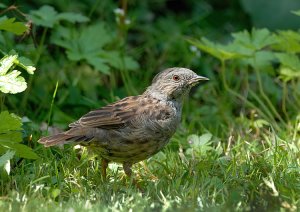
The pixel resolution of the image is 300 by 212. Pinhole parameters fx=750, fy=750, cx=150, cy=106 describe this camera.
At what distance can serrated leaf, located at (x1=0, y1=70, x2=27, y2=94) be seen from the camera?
19.1 ft

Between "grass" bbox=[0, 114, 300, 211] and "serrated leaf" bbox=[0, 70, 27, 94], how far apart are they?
69cm

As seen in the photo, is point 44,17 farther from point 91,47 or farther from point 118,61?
point 118,61

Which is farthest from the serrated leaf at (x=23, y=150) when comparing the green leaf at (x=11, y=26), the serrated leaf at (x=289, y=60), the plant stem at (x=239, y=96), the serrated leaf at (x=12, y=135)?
the serrated leaf at (x=289, y=60)

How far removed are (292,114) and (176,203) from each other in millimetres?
3160

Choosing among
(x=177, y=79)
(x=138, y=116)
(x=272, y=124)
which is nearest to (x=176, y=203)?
(x=138, y=116)

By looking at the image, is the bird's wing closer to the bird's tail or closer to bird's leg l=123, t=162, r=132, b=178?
the bird's tail

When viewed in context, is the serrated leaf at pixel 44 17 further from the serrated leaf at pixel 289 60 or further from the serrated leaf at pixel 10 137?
the serrated leaf at pixel 289 60

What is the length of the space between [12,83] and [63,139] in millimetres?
623

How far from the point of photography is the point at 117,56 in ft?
27.4

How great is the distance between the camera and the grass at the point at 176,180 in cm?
536

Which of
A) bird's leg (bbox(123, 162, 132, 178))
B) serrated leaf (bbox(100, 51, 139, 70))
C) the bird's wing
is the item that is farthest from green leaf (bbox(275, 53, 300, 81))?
bird's leg (bbox(123, 162, 132, 178))

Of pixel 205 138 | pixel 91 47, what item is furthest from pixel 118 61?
pixel 205 138

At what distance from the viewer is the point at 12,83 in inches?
230

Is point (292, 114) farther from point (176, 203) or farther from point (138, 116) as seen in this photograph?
point (176, 203)
